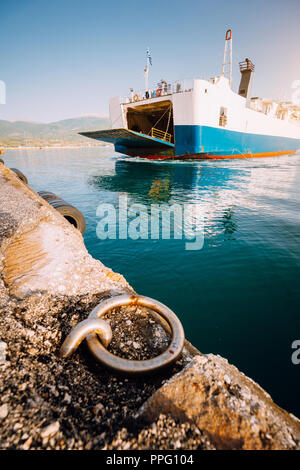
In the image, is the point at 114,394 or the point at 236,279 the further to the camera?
the point at 236,279

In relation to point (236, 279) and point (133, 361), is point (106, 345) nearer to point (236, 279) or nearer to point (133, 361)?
point (133, 361)

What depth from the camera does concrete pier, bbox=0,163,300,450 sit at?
4.17 ft

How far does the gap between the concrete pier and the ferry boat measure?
1894 cm

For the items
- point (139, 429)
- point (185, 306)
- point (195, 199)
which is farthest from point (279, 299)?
point (195, 199)

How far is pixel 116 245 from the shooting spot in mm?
7059

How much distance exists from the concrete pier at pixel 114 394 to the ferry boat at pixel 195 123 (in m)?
18.9

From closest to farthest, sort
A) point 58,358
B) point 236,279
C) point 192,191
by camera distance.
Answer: point 58,358
point 236,279
point 192,191

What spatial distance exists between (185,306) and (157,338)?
7.86ft

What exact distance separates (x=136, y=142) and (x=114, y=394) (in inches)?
1011

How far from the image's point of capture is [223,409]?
1426mm

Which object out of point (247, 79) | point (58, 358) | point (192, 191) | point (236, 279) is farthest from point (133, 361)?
point (247, 79)

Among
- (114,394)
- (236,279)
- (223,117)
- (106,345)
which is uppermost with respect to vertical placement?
(223,117)

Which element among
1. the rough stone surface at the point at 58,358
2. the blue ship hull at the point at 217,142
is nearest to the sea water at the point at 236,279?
the rough stone surface at the point at 58,358
